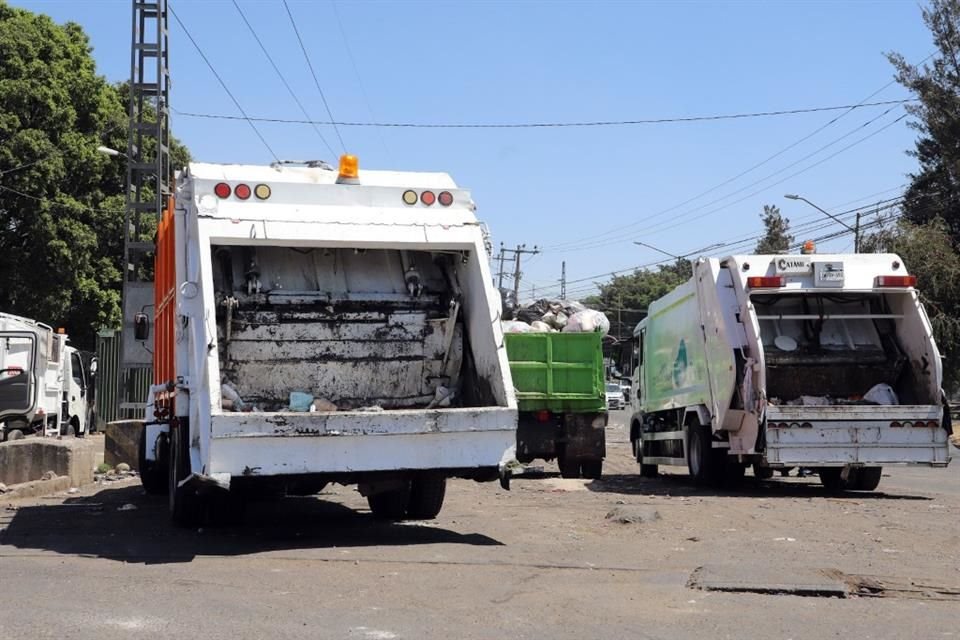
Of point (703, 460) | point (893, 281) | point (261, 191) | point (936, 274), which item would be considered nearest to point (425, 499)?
point (261, 191)

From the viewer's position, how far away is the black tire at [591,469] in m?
15.1

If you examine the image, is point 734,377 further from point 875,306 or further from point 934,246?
point 934,246

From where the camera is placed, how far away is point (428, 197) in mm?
9234

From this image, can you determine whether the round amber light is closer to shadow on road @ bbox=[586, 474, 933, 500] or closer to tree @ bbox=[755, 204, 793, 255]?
shadow on road @ bbox=[586, 474, 933, 500]

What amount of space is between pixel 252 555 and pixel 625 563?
8.40 ft

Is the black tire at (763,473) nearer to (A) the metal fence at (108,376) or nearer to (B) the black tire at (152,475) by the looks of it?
(B) the black tire at (152,475)

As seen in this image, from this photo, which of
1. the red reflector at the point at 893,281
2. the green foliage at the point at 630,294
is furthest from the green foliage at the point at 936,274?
the green foliage at the point at 630,294

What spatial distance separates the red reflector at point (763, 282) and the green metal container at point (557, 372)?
2.21 metres

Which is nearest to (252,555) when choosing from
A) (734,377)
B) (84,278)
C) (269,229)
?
(269,229)

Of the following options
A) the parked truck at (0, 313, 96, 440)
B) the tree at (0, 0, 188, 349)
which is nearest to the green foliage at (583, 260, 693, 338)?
the tree at (0, 0, 188, 349)

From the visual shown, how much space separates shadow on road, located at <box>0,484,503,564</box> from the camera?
841 centimetres

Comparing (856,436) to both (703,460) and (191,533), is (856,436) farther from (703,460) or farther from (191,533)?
(191,533)

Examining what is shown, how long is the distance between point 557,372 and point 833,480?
3.86 metres

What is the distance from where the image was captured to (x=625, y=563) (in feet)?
26.1
